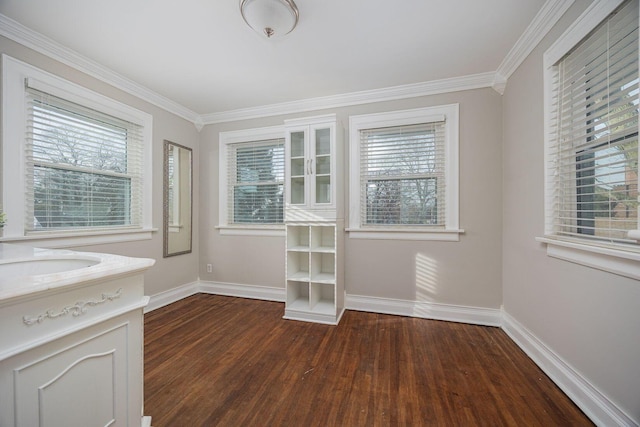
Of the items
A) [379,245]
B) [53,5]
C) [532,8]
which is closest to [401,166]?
[379,245]

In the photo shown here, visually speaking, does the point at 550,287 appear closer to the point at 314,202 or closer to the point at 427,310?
the point at 427,310

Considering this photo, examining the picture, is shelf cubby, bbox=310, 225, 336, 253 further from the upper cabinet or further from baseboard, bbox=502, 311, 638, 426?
baseboard, bbox=502, 311, 638, 426

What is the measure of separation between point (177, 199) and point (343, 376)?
288cm

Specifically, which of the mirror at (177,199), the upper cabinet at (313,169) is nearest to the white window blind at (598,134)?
the upper cabinet at (313,169)

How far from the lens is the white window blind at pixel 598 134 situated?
1.29 meters

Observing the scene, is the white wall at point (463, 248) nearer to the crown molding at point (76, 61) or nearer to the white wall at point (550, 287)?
the white wall at point (550, 287)

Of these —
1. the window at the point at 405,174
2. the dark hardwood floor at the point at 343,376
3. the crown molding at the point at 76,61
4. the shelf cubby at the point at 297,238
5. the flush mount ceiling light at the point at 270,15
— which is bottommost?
the dark hardwood floor at the point at 343,376

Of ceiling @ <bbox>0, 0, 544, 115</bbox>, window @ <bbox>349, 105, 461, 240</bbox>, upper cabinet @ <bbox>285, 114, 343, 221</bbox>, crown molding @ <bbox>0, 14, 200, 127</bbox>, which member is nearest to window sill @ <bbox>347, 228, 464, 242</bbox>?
window @ <bbox>349, 105, 461, 240</bbox>

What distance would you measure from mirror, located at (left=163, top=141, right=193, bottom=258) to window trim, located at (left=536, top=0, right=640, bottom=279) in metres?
3.75

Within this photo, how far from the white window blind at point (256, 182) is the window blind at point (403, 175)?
1.12m

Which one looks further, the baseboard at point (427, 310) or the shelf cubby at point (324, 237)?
the shelf cubby at point (324, 237)

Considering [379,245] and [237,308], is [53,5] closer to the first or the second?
[237,308]

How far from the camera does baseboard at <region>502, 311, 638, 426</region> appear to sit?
132cm

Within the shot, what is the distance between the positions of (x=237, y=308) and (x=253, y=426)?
1805 mm
